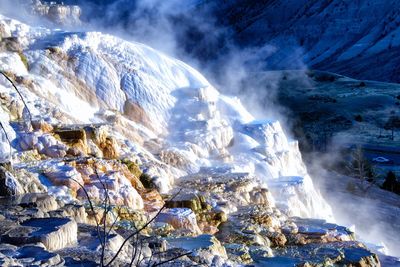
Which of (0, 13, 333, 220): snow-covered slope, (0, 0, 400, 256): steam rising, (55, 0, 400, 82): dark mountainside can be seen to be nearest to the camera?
(0, 13, 333, 220): snow-covered slope

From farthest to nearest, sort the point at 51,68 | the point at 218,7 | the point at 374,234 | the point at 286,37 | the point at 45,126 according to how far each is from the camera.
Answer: the point at 218,7
the point at 286,37
the point at 374,234
the point at 51,68
the point at 45,126

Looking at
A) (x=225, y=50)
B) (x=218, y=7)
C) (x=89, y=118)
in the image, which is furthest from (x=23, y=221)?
(x=218, y=7)

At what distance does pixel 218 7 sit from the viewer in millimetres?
109062

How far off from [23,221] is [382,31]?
7945cm

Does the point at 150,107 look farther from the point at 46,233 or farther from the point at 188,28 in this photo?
the point at 188,28

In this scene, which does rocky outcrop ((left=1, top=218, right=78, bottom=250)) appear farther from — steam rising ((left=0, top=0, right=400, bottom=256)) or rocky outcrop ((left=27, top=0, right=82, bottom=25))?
steam rising ((left=0, top=0, right=400, bottom=256))

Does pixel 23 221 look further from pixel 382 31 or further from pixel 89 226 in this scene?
pixel 382 31

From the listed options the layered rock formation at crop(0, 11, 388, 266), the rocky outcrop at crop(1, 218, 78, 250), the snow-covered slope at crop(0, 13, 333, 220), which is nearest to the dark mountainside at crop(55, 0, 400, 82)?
the snow-covered slope at crop(0, 13, 333, 220)

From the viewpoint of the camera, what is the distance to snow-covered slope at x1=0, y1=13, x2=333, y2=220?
13055 millimetres

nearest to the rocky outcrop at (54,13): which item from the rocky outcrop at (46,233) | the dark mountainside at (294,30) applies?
the rocky outcrop at (46,233)

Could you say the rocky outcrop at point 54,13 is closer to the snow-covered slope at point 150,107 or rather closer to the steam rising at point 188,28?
the snow-covered slope at point 150,107

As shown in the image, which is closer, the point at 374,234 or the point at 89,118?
the point at 89,118

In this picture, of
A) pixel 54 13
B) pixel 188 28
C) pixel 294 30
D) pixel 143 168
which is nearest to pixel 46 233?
pixel 143 168

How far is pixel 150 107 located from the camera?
48.3 ft
